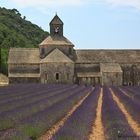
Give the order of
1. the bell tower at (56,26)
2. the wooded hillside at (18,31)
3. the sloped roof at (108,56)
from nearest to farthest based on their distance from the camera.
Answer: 1. the sloped roof at (108,56)
2. the bell tower at (56,26)
3. the wooded hillside at (18,31)

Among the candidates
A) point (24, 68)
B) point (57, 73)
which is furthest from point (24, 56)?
point (57, 73)

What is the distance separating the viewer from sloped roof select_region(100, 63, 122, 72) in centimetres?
7769

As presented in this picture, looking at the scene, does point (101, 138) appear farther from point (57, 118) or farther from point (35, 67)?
point (35, 67)

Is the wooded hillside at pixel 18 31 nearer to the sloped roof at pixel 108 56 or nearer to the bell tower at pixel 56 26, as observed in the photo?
the bell tower at pixel 56 26

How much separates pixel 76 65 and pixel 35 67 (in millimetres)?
6416

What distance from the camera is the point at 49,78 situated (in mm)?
75500

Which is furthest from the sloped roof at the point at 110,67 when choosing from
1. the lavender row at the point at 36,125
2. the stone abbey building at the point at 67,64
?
the lavender row at the point at 36,125

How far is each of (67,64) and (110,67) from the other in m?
7.22

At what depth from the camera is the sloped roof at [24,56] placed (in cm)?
7862

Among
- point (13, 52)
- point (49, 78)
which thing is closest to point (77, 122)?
point (49, 78)

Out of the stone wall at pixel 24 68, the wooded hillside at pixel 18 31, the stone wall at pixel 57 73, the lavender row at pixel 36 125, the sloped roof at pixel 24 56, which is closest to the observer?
the lavender row at pixel 36 125

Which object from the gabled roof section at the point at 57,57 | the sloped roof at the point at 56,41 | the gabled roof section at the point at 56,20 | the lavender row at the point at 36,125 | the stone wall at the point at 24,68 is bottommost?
the lavender row at the point at 36,125

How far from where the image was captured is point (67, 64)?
7569cm

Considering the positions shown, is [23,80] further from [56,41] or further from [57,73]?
[56,41]
